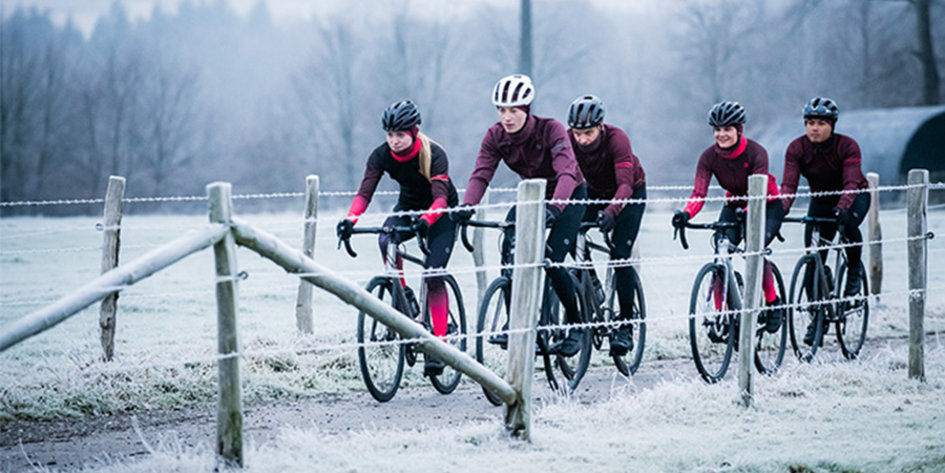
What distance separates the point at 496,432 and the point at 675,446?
104cm

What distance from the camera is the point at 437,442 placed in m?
5.93

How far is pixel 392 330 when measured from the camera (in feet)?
23.9

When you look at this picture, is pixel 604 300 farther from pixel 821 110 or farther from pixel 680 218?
pixel 821 110

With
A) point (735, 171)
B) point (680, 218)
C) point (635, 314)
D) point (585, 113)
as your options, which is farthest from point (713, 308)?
point (585, 113)

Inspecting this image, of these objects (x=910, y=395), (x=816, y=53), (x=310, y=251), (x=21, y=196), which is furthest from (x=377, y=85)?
(x=910, y=395)

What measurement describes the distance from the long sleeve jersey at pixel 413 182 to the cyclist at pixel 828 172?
129 inches

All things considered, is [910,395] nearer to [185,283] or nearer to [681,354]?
[681,354]

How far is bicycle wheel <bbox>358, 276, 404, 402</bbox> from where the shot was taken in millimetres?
7570

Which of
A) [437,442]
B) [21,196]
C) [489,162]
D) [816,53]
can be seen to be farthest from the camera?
[816,53]

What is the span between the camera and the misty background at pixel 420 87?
4328 cm

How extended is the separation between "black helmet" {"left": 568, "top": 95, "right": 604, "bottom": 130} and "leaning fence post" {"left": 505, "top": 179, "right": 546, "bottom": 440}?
2308 mm

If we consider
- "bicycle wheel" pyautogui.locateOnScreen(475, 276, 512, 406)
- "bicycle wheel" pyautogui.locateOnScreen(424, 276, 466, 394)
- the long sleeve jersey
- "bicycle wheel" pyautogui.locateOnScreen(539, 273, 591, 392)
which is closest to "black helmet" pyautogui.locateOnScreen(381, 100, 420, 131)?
the long sleeve jersey

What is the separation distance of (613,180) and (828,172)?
2328mm

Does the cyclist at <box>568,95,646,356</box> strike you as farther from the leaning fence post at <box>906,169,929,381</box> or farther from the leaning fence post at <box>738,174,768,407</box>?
the leaning fence post at <box>906,169,929,381</box>
